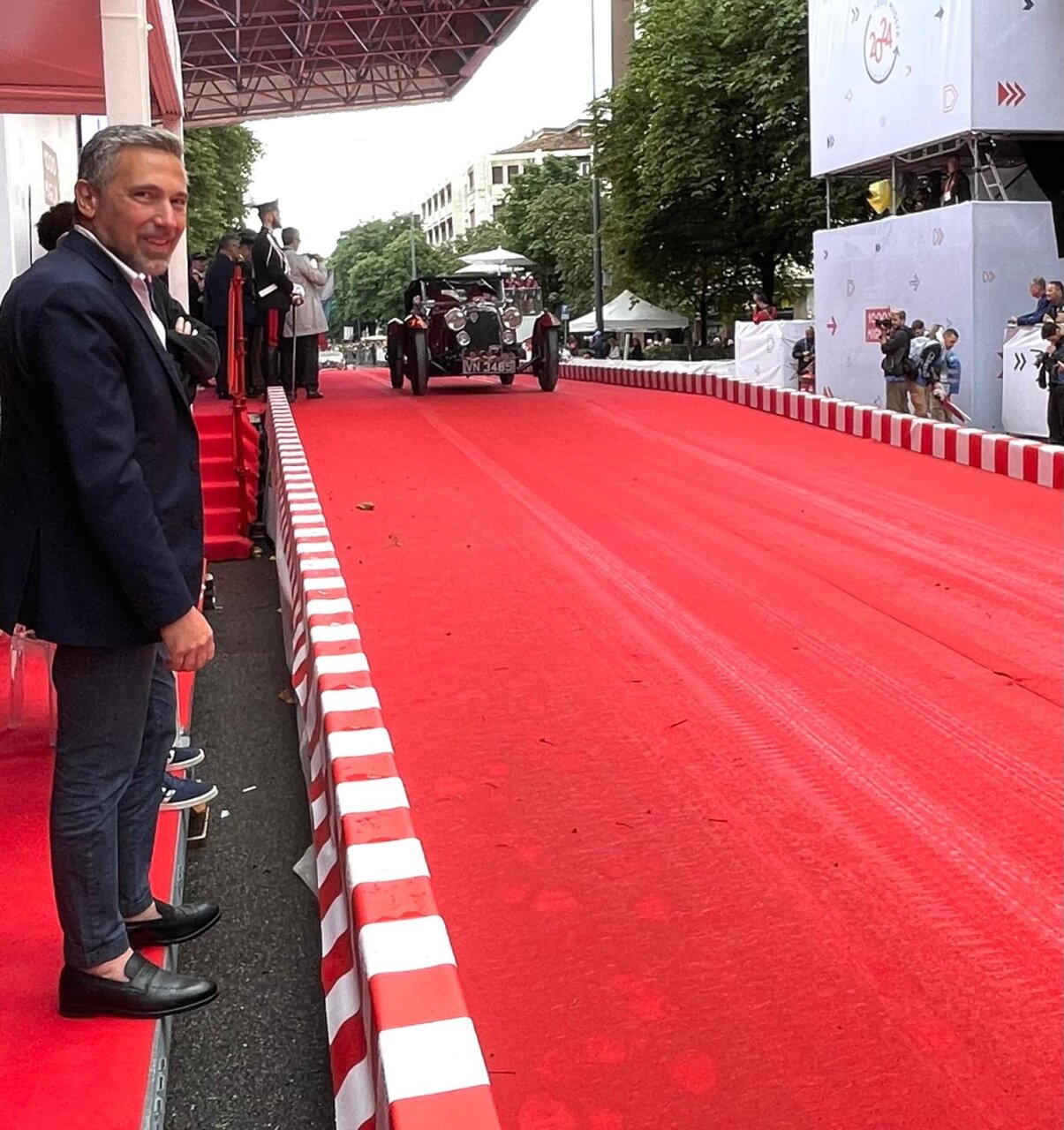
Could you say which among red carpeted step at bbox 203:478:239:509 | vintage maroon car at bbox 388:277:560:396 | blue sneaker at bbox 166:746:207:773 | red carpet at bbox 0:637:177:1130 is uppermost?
vintage maroon car at bbox 388:277:560:396

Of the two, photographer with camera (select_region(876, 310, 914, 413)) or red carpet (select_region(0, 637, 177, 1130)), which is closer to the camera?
red carpet (select_region(0, 637, 177, 1130))

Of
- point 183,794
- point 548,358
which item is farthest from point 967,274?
point 183,794

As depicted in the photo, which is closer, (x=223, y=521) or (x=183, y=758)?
(x=183, y=758)

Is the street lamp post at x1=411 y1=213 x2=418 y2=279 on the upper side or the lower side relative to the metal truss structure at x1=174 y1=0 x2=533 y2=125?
upper

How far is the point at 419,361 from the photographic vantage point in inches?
643

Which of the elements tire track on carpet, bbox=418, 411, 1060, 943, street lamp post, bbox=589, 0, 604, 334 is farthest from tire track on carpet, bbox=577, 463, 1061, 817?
street lamp post, bbox=589, 0, 604, 334

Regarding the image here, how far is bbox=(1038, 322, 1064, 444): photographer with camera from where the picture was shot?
1250 centimetres

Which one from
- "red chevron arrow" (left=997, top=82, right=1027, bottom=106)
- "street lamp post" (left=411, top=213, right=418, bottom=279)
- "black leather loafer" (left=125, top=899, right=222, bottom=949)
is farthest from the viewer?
"street lamp post" (left=411, top=213, right=418, bottom=279)

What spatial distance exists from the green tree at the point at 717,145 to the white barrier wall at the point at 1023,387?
1336cm

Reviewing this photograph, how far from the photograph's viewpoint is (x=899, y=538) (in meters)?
7.47

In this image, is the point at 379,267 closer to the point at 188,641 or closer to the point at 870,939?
the point at 870,939

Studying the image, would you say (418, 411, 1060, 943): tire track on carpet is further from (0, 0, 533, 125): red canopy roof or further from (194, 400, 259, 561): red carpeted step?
(0, 0, 533, 125): red canopy roof

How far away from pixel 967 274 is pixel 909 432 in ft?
14.8

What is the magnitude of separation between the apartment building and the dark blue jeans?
306 feet
